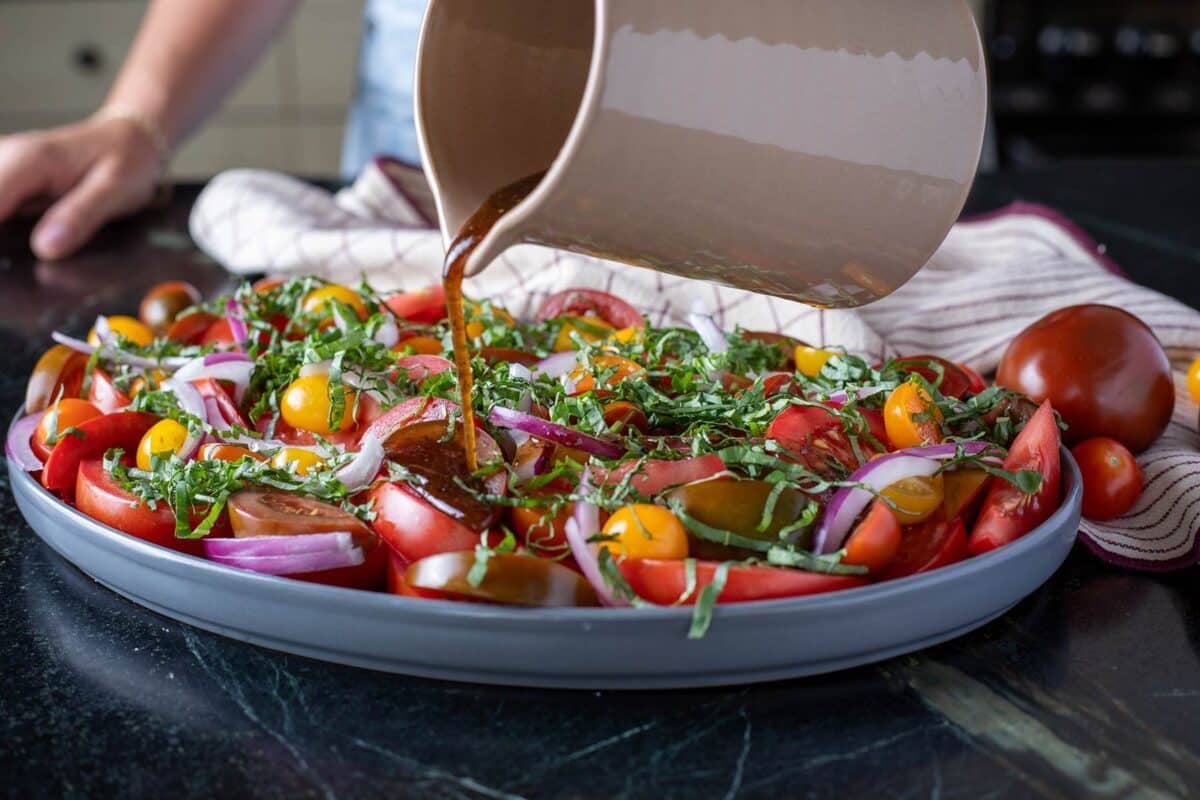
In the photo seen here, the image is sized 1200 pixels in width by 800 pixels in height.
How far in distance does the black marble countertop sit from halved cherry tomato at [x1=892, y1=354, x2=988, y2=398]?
9.8 inches

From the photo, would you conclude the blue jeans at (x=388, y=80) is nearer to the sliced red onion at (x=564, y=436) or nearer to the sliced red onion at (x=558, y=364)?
the sliced red onion at (x=558, y=364)

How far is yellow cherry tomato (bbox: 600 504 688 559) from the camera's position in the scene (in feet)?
2.68

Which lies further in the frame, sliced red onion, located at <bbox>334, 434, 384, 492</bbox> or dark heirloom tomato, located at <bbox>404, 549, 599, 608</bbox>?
sliced red onion, located at <bbox>334, 434, 384, 492</bbox>

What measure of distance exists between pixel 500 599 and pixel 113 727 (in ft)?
0.79

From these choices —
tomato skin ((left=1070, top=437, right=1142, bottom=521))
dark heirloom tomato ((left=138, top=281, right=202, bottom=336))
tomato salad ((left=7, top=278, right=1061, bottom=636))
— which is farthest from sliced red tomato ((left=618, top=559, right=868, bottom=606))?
dark heirloom tomato ((left=138, top=281, right=202, bottom=336))

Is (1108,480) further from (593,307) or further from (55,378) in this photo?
(55,378)

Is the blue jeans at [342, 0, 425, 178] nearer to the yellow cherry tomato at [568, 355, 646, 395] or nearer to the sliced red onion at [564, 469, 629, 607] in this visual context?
the yellow cherry tomato at [568, 355, 646, 395]

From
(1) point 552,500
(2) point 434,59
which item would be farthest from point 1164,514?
(2) point 434,59

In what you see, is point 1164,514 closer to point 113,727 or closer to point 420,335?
point 420,335

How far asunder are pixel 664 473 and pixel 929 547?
0.60 ft

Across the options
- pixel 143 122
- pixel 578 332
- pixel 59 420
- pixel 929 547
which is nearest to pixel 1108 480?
pixel 929 547

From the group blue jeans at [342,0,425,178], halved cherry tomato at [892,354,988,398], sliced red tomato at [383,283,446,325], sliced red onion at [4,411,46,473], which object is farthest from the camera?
blue jeans at [342,0,425,178]

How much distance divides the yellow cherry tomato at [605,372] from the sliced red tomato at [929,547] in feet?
0.89

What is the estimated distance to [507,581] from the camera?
2.56 ft
